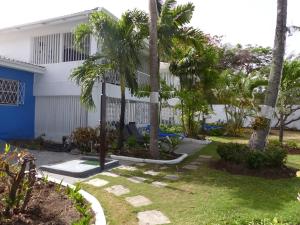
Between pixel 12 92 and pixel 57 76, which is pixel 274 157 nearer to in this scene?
pixel 57 76

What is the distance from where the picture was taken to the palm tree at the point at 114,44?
1081 centimetres

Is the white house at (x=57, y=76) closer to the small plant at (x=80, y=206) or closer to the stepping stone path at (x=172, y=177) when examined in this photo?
the stepping stone path at (x=172, y=177)

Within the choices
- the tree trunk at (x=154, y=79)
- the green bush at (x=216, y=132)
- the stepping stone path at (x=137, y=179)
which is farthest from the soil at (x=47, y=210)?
the green bush at (x=216, y=132)

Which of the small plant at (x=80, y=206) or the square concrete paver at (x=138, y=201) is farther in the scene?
the square concrete paver at (x=138, y=201)

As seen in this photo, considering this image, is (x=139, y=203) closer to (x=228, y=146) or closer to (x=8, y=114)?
(x=228, y=146)

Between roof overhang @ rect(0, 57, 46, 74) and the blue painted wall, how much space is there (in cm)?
34

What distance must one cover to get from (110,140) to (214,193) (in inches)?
260

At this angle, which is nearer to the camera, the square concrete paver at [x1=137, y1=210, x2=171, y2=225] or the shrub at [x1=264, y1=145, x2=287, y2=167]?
the square concrete paver at [x1=137, y1=210, x2=171, y2=225]

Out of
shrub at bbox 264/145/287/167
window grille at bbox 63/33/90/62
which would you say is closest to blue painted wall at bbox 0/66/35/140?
window grille at bbox 63/33/90/62

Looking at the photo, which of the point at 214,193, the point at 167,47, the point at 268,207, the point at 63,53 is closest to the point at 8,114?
the point at 63,53

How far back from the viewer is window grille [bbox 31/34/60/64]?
583 inches

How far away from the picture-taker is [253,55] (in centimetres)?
3344

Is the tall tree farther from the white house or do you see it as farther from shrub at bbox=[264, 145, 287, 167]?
the white house

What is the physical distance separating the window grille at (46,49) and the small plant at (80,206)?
9529 millimetres
